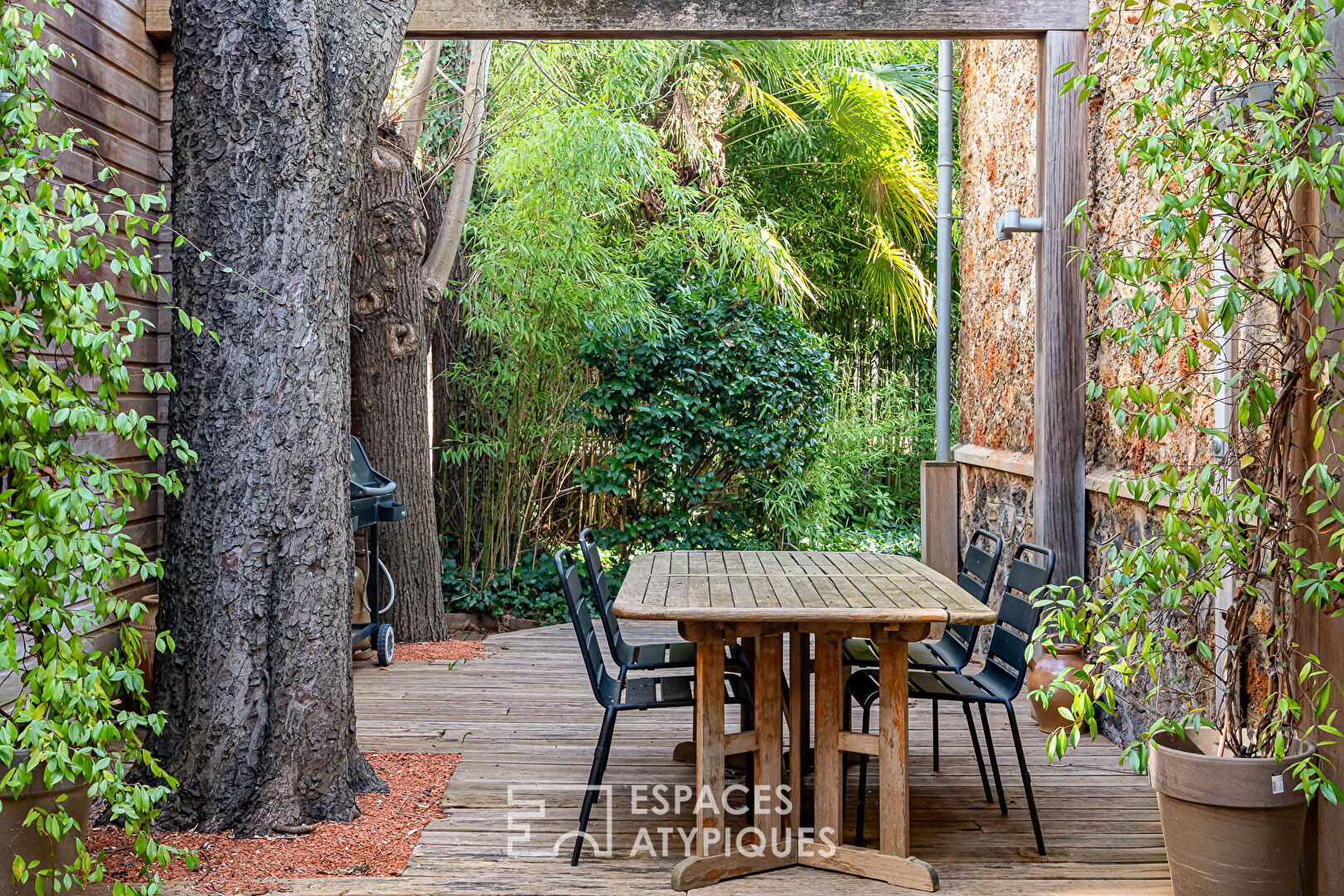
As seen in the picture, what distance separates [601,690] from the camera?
114 inches

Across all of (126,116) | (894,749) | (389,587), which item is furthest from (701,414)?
(894,749)

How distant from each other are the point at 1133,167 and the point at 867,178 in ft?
14.8

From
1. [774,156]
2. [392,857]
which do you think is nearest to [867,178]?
[774,156]

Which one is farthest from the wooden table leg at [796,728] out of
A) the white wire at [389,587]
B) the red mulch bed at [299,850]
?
the white wire at [389,587]

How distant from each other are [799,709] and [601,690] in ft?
1.73

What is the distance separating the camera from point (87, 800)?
2.23 meters

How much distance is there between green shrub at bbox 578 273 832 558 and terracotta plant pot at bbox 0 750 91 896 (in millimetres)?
4355

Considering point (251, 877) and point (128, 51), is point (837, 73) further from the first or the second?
point (251, 877)

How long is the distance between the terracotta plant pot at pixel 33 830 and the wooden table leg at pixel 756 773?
132 centimetres

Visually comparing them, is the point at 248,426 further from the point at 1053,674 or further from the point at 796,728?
the point at 1053,674

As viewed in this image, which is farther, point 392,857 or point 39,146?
point 392,857

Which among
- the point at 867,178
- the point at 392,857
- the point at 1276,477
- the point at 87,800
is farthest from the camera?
the point at 867,178

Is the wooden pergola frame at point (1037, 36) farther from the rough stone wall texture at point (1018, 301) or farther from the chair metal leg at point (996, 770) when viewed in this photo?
the chair metal leg at point (996, 770)

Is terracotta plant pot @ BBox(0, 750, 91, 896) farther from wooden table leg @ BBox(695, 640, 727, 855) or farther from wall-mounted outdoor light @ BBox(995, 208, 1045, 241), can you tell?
wall-mounted outdoor light @ BBox(995, 208, 1045, 241)
